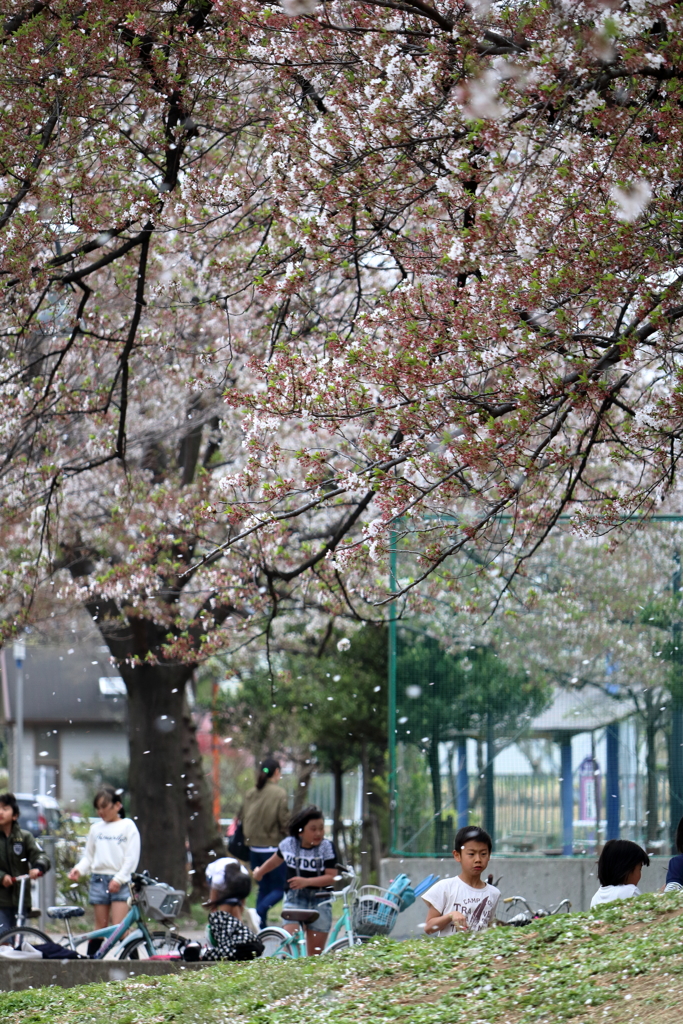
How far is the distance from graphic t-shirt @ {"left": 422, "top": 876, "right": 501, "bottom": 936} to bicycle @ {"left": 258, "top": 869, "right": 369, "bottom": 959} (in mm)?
1237

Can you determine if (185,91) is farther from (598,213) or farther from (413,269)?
(598,213)

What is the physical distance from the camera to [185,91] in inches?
283

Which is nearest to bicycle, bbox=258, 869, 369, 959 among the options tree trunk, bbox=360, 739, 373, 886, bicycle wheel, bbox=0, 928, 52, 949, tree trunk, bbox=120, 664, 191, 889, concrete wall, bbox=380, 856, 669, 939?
concrete wall, bbox=380, 856, 669, 939

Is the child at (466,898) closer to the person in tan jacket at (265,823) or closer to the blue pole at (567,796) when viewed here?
the blue pole at (567,796)

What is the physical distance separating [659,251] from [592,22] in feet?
3.58

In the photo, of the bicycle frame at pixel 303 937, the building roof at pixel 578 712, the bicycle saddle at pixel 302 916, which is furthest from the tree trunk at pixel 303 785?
the bicycle saddle at pixel 302 916

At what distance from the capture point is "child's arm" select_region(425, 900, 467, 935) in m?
6.55

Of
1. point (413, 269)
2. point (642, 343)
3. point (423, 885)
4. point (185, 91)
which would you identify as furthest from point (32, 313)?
point (423, 885)

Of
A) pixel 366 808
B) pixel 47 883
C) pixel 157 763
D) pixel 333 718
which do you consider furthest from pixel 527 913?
pixel 366 808

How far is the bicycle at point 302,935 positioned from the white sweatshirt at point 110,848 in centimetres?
135

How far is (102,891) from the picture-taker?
925cm

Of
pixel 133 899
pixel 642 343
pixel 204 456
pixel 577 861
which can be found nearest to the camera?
pixel 642 343

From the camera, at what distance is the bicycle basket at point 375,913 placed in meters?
7.73

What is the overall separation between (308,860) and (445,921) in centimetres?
197
